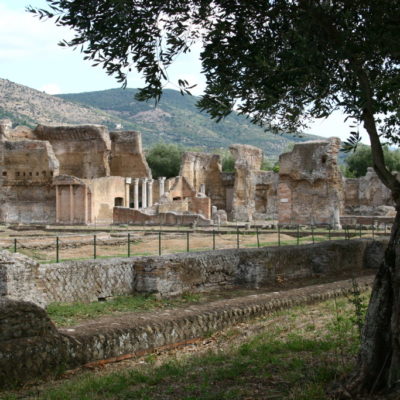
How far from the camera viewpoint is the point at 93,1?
6773mm

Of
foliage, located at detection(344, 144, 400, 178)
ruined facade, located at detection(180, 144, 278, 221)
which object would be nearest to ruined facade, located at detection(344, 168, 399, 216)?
ruined facade, located at detection(180, 144, 278, 221)

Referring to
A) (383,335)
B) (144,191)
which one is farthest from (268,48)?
(144,191)

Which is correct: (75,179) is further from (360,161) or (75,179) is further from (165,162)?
(360,161)

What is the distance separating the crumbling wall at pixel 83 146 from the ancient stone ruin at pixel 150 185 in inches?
3.5

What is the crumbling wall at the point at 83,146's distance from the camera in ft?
158

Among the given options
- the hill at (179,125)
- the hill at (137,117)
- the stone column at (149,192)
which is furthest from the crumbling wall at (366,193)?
the hill at (179,125)

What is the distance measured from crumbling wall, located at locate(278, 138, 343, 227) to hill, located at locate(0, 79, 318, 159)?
Answer: 225 feet

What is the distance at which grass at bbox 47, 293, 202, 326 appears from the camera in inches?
351

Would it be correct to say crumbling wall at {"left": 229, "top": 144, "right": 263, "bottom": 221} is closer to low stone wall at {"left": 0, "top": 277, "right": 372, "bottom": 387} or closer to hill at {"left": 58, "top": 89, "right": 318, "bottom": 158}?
low stone wall at {"left": 0, "top": 277, "right": 372, "bottom": 387}

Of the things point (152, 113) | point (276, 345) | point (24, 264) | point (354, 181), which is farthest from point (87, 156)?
point (152, 113)

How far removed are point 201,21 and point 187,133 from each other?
151m

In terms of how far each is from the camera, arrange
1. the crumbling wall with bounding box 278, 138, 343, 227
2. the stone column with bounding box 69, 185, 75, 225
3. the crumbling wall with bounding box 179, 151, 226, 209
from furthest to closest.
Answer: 1. the crumbling wall with bounding box 179, 151, 226, 209
2. the stone column with bounding box 69, 185, 75, 225
3. the crumbling wall with bounding box 278, 138, 343, 227

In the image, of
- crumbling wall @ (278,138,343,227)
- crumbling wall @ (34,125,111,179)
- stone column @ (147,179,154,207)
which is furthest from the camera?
stone column @ (147,179,154,207)

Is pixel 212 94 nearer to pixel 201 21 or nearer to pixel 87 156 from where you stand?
pixel 201 21
